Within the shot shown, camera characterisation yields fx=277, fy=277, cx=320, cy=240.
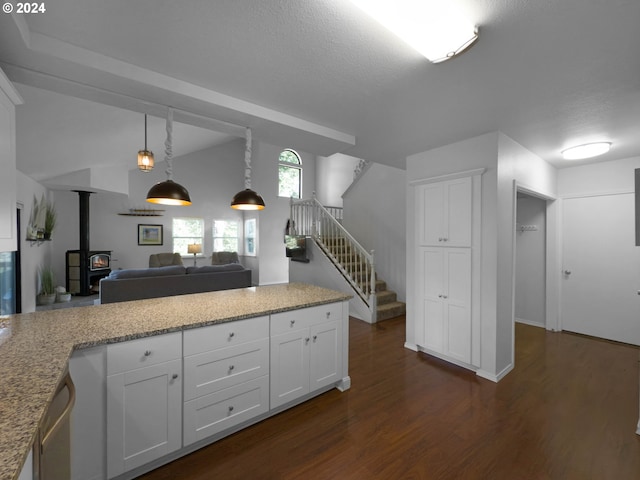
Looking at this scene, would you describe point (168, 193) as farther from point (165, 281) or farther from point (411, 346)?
point (411, 346)

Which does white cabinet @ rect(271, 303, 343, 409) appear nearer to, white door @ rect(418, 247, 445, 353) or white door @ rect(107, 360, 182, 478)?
white door @ rect(107, 360, 182, 478)

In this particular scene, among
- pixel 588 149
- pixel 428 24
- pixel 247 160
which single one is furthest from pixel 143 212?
pixel 588 149

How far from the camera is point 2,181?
1441 millimetres

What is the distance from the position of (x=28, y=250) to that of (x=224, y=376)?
5412mm

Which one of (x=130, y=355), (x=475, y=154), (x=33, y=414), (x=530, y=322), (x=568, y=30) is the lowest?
(x=530, y=322)

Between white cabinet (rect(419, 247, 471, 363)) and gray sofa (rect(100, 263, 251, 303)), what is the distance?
138 inches

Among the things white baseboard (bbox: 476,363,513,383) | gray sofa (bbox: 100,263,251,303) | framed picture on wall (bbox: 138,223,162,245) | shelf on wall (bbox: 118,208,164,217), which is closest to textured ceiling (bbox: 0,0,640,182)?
white baseboard (bbox: 476,363,513,383)

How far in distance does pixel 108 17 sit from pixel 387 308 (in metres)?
4.87

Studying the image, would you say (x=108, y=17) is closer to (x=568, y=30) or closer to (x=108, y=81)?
(x=108, y=81)

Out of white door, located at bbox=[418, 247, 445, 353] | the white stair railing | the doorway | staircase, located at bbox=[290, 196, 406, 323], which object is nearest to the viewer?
white door, located at bbox=[418, 247, 445, 353]

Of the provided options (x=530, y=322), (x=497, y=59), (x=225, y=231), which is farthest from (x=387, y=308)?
(x=225, y=231)

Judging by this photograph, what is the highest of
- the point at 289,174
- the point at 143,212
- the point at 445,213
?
the point at 289,174

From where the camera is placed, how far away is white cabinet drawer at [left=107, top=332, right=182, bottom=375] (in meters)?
1.56

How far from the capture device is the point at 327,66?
5.81ft
